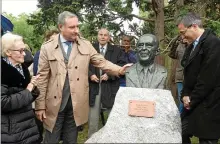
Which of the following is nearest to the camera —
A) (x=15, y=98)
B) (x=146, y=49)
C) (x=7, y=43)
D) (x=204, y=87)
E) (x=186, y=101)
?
(x=15, y=98)

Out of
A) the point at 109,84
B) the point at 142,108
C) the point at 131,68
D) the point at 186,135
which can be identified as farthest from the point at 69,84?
the point at 109,84

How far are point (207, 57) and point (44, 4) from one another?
385 cm

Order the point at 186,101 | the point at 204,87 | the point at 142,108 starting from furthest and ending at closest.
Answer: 1. the point at 186,101
2. the point at 204,87
3. the point at 142,108

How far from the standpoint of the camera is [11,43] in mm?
4242

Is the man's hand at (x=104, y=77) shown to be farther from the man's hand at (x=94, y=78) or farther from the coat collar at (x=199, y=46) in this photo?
the coat collar at (x=199, y=46)

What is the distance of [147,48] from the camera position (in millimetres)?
4836

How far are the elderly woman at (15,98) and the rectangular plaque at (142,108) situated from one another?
1117 mm

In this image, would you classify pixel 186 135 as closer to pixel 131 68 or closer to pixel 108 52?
pixel 131 68

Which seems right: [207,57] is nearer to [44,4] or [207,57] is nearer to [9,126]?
[9,126]

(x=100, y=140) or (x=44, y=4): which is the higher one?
(x=44, y=4)

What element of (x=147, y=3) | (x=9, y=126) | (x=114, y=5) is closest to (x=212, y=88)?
(x=9, y=126)

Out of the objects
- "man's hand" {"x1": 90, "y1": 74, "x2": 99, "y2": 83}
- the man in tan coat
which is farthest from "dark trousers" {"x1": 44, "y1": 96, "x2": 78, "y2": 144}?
"man's hand" {"x1": 90, "y1": 74, "x2": 99, "y2": 83}

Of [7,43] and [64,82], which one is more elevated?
[7,43]

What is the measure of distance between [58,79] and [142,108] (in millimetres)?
1209
